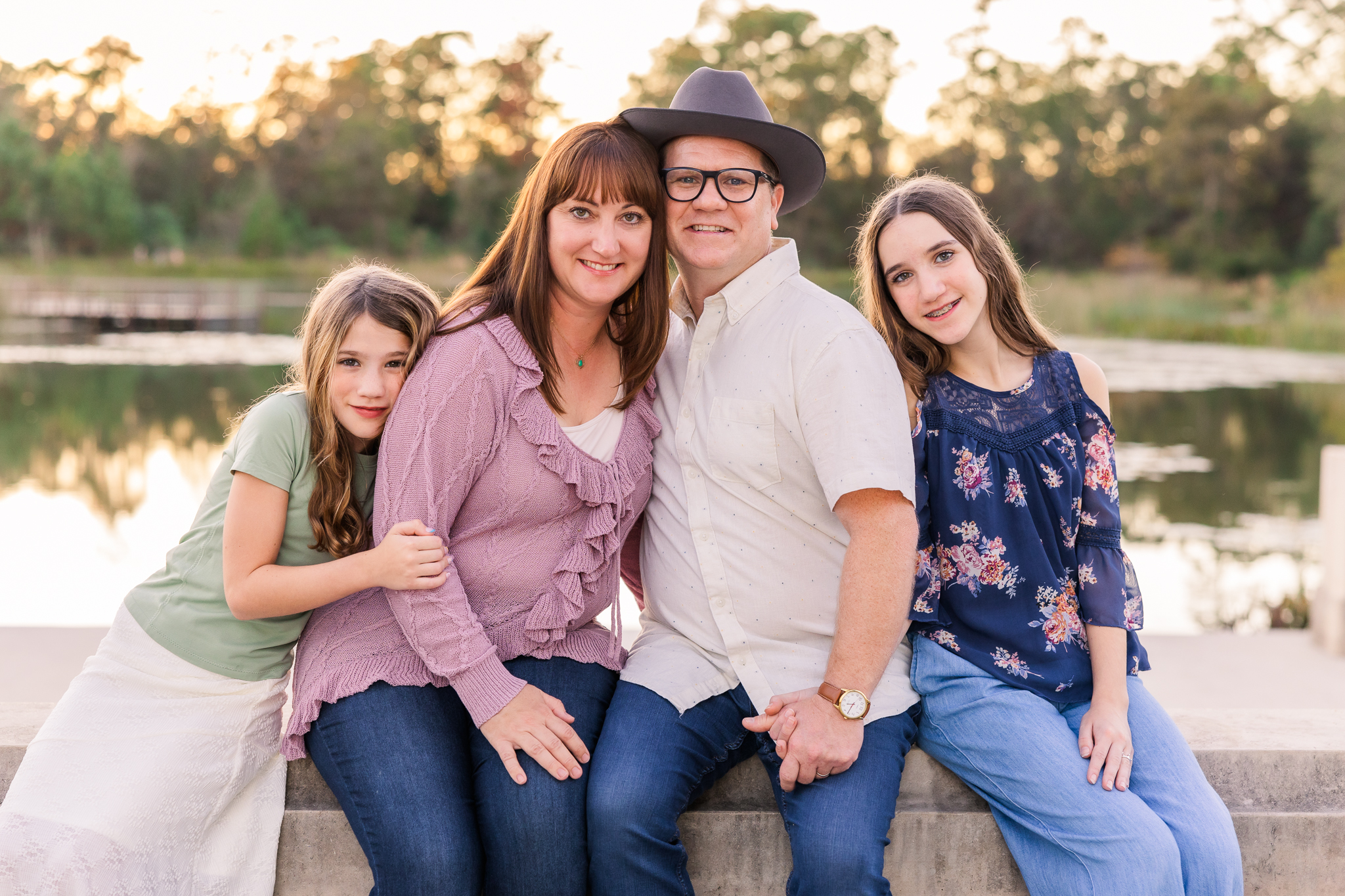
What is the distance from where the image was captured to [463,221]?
24.5m

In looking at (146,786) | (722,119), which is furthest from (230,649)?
(722,119)

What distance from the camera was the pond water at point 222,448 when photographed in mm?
9195

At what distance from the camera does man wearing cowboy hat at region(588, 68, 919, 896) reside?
1.81 metres

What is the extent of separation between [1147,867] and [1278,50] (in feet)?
97.8

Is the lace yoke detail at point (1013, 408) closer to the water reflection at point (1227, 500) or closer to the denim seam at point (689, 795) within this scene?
the denim seam at point (689, 795)

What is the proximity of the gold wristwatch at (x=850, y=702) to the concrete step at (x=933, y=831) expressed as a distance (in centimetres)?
21

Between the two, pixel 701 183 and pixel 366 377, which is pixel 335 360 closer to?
pixel 366 377

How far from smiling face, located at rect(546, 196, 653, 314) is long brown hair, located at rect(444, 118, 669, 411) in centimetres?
2

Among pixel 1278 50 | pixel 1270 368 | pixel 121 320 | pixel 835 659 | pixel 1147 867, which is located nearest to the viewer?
pixel 1147 867

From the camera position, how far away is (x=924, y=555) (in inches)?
82.0

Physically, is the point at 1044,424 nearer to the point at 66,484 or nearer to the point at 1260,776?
the point at 1260,776

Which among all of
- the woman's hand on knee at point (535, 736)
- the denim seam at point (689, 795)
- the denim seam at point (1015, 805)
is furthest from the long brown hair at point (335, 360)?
the denim seam at point (1015, 805)

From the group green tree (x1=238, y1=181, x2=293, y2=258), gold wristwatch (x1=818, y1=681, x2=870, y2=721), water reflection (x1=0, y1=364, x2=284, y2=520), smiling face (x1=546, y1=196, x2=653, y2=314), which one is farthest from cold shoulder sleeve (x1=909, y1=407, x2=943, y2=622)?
green tree (x1=238, y1=181, x2=293, y2=258)

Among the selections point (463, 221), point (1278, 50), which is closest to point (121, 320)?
point (463, 221)
